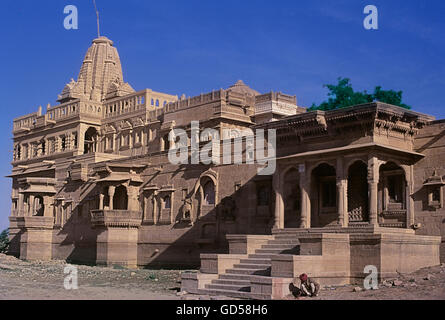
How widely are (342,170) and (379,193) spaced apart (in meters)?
2.16

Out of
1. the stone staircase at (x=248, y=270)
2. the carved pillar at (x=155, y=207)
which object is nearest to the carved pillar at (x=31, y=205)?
the carved pillar at (x=155, y=207)

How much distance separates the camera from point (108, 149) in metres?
51.9

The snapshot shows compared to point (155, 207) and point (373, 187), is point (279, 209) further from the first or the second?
point (155, 207)

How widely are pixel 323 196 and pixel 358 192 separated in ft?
4.96

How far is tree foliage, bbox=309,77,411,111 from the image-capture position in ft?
155

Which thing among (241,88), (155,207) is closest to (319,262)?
(155,207)

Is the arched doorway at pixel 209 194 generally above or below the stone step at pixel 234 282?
above

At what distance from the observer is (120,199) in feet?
125

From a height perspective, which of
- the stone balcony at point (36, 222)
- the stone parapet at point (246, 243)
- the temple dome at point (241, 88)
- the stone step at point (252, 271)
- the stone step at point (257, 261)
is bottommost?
the stone step at point (252, 271)

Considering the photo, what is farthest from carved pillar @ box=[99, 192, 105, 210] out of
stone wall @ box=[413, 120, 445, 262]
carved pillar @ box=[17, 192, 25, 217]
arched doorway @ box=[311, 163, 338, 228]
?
stone wall @ box=[413, 120, 445, 262]

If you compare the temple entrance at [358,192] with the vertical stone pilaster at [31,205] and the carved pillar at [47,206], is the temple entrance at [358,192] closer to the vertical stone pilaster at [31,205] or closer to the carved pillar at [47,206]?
the carved pillar at [47,206]

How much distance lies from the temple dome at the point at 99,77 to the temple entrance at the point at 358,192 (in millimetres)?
32178

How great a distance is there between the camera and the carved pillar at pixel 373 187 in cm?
2078

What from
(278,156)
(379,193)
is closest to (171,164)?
(278,156)
